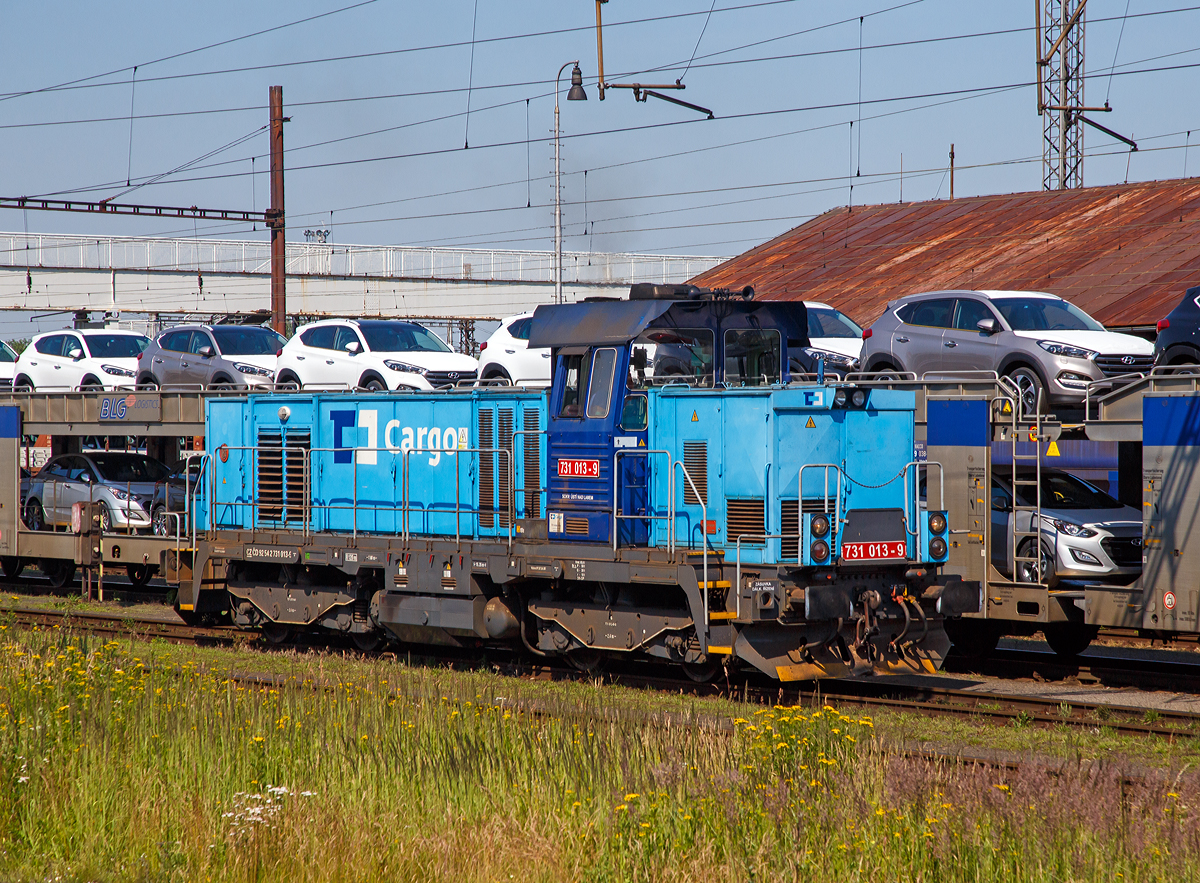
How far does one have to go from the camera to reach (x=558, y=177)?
32000 millimetres

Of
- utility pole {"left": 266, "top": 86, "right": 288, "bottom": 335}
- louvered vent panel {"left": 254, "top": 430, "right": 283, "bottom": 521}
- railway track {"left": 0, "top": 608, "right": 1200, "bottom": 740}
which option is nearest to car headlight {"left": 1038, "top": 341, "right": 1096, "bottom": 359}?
railway track {"left": 0, "top": 608, "right": 1200, "bottom": 740}

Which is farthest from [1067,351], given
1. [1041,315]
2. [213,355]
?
[213,355]

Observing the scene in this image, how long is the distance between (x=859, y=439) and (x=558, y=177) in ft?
71.7

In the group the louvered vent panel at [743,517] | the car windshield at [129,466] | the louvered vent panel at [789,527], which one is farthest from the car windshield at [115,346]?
the louvered vent panel at [789,527]

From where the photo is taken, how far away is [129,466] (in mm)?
21688

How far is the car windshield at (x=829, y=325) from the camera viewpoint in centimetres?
2027

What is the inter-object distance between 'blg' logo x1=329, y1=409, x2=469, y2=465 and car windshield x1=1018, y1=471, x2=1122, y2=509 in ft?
22.7

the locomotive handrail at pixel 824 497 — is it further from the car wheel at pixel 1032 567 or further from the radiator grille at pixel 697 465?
the car wheel at pixel 1032 567

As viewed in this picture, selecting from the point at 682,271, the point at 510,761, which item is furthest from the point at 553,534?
the point at 682,271

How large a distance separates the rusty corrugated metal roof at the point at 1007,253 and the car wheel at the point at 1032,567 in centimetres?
953

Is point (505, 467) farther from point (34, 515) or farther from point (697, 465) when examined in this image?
point (34, 515)

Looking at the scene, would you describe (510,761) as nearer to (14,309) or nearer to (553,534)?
(553,534)

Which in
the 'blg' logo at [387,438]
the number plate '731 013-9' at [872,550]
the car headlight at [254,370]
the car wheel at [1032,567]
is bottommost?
the car wheel at [1032,567]

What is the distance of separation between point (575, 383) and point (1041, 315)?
A: 314 inches
